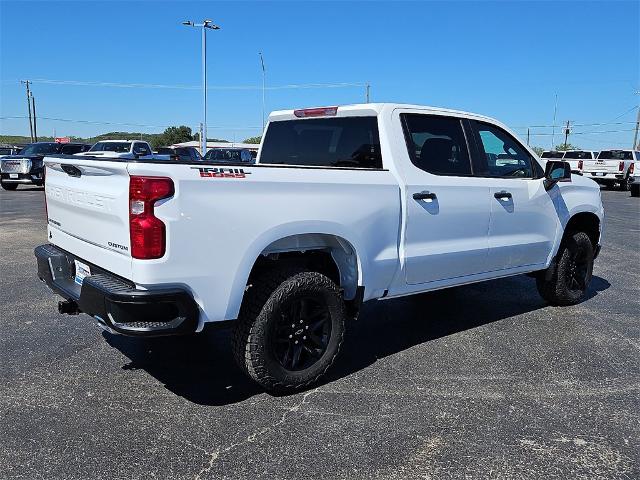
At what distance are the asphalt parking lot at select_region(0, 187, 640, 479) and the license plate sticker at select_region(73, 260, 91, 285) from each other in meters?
0.73

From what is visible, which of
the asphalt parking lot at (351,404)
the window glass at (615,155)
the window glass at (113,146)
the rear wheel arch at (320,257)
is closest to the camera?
the asphalt parking lot at (351,404)

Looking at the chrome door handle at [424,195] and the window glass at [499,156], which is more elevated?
the window glass at [499,156]

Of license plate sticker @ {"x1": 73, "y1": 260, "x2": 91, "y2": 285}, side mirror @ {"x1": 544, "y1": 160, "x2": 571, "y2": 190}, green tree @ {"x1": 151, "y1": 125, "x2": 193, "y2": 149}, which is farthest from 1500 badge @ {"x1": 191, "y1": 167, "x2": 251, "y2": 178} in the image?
green tree @ {"x1": 151, "y1": 125, "x2": 193, "y2": 149}

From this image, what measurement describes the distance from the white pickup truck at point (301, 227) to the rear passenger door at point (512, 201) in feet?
0.05

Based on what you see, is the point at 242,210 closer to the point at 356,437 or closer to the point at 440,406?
the point at 356,437

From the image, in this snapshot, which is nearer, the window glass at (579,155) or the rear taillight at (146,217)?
the rear taillight at (146,217)

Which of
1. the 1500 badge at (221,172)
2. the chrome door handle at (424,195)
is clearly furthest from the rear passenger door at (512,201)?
the 1500 badge at (221,172)

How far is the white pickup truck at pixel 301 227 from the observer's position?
3.08 meters

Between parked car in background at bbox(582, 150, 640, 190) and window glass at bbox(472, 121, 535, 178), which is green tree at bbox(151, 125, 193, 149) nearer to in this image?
parked car in background at bbox(582, 150, 640, 190)

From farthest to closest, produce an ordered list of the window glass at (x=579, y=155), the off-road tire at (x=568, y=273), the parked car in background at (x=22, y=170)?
the window glass at (x=579, y=155) < the parked car in background at (x=22, y=170) < the off-road tire at (x=568, y=273)

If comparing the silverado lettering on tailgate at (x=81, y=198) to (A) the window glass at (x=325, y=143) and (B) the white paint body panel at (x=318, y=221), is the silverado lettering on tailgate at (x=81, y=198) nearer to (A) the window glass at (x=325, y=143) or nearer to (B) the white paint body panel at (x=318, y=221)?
(B) the white paint body panel at (x=318, y=221)

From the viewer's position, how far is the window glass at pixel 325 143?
450 cm

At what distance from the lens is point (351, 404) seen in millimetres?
3645

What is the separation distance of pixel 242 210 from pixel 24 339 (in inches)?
103
